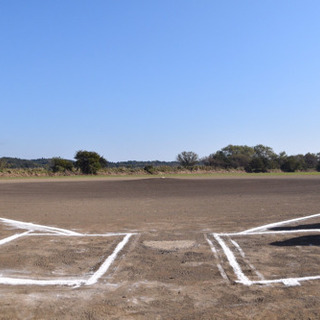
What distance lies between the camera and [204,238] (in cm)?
846

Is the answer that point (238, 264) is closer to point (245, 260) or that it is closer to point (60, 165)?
point (245, 260)

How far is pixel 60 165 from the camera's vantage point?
65.3m

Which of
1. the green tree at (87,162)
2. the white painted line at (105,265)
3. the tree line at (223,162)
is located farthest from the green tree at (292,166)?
the white painted line at (105,265)

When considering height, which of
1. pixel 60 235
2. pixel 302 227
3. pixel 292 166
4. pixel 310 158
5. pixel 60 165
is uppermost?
pixel 310 158

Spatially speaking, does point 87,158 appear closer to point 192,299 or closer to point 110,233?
point 110,233

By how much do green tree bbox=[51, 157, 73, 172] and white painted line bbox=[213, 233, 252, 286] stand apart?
2314 inches

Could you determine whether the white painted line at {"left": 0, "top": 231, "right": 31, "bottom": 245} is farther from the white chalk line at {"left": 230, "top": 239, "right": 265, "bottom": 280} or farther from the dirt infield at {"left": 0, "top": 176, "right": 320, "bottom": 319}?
the white chalk line at {"left": 230, "top": 239, "right": 265, "bottom": 280}

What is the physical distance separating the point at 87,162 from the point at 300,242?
5989 cm

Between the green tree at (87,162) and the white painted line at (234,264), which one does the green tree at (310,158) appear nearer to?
the green tree at (87,162)

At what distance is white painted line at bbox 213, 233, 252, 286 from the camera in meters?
5.27

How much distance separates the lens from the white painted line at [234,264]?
17.3ft

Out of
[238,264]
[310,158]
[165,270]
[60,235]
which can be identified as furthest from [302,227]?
[310,158]

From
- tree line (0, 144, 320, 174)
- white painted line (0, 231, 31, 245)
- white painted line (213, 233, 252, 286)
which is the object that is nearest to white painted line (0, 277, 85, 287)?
white painted line (213, 233, 252, 286)

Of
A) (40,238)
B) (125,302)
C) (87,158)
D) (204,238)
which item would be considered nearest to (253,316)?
(125,302)
